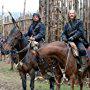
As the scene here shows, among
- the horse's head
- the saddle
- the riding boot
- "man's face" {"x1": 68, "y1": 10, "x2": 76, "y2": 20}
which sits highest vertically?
"man's face" {"x1": 68, "y1": 10, "x2": 76, "y2": 20}

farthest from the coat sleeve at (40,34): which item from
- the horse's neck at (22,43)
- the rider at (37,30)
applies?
the horse's neck at (22,43)

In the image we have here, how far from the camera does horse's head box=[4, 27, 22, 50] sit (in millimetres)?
11953

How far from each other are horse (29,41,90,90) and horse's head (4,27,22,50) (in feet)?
2.87

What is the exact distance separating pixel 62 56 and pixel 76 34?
0.87 meters

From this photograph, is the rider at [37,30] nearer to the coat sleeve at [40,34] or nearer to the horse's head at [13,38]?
the coat sleeve at [40,34]

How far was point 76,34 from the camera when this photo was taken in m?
11.8

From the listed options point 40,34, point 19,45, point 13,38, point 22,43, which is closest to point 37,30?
point 40,34

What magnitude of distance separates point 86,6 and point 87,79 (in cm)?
291

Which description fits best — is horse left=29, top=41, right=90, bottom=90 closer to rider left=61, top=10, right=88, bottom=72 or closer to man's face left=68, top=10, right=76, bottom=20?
rider left=61, top=10, right=88, bottom=72

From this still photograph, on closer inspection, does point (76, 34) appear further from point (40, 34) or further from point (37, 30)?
point (37, 30)

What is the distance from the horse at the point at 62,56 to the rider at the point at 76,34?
10.6 inches

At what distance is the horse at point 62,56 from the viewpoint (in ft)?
36.5

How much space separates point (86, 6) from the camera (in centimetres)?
1570

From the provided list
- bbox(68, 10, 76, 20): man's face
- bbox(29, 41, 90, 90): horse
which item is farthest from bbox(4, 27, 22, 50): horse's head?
bbox(68, 10, 76, 20): man's face
